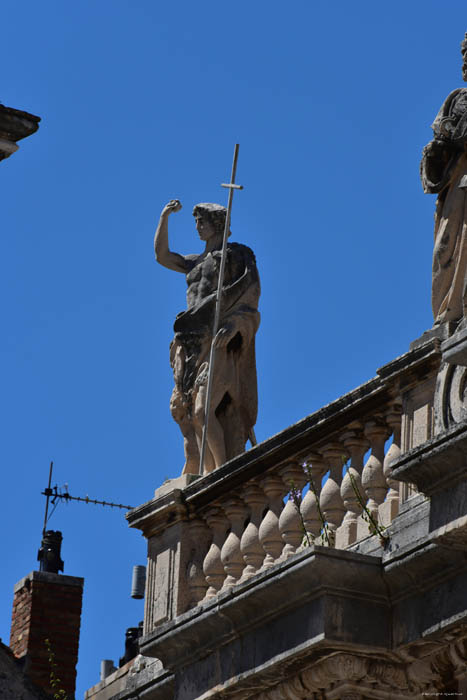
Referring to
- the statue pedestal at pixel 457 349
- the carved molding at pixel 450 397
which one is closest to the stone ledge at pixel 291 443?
the carved molding at pixel 450 397

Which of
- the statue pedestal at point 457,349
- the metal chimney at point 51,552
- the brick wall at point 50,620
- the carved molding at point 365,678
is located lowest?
the carved molding at point 365,678

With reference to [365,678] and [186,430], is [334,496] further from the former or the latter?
[186,430]

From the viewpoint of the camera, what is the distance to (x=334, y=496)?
12422mm

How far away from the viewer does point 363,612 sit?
11609mm

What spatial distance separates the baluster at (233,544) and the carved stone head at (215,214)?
246cm

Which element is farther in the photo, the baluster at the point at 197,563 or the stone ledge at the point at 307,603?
the baluster at the point at 197,563

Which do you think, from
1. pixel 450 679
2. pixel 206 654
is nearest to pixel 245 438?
pixel 206 654

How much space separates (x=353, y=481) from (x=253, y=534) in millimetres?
1004

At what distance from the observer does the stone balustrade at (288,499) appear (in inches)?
476

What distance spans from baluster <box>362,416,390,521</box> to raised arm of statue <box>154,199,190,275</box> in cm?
331

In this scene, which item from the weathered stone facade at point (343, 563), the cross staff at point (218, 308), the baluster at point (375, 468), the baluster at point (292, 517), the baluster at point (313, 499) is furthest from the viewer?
the cross staff at point (218, 308)

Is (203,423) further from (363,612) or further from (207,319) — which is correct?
(363,612)

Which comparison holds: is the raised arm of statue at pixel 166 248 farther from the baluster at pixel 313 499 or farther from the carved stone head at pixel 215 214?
the baluster at pixel 313 499

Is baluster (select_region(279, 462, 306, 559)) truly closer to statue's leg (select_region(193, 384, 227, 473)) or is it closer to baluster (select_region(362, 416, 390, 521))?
baluster (select_region(362, 416, 390, 521))
